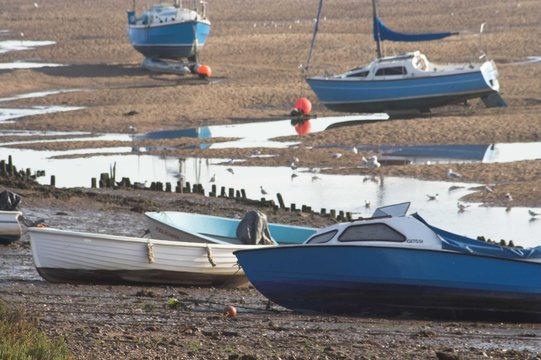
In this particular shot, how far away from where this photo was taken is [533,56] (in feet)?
165

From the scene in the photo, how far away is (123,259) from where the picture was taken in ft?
55.1

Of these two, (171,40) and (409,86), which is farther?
(171,40)

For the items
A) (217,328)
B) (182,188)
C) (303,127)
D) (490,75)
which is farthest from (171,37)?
(217,328)

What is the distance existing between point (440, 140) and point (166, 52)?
20.9 m

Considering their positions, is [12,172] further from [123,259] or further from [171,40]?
[171,40]

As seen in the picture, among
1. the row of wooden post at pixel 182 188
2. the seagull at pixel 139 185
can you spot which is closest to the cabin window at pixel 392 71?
the row of wooden post at pixel 182 188

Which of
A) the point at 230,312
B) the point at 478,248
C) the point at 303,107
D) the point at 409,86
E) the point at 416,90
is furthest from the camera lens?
the point at 303,107

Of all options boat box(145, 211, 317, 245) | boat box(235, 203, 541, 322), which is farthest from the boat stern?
boat box(235, 203, 541, 322)

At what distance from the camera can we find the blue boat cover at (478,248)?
48.7 feet

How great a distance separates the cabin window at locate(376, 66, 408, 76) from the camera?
39219 mm

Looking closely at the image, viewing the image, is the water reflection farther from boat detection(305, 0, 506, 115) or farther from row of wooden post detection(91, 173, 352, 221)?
boat detection(305, 0, 506, 115)

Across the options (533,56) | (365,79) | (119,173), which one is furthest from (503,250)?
(533,56)

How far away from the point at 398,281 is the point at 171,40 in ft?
127

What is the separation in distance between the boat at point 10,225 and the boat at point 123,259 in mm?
2771
